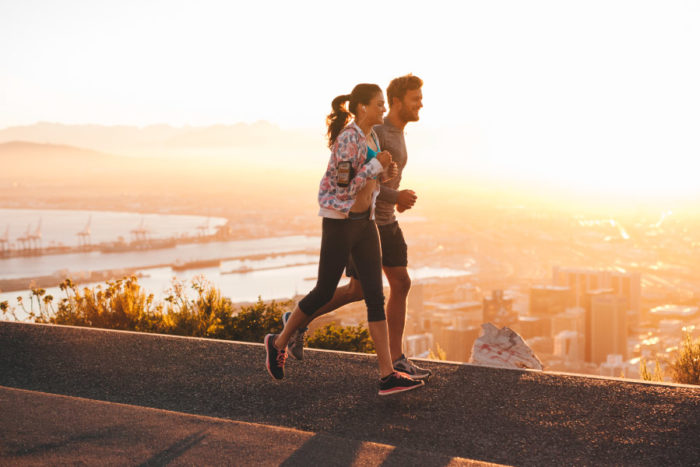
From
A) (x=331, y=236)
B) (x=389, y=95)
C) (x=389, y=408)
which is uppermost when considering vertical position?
(x=389, y=95)

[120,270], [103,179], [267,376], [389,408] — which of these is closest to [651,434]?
[389,408]

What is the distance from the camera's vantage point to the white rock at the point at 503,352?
4.72 m

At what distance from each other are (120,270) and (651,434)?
21.0 metres

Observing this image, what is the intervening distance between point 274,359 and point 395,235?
1.07 meters

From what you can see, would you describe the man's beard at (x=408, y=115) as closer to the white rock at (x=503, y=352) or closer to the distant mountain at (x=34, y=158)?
the white rock at (x=503, y=352)

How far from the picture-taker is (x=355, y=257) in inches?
148

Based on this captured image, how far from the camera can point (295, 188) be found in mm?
58906

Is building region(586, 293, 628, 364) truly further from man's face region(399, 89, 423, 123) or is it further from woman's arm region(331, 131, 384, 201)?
woman's arm region(331, 131, 384, 201)

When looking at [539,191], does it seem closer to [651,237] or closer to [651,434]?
[651,237]

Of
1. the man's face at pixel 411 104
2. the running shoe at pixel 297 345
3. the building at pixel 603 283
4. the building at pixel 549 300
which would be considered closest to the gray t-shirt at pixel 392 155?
the man's face at pixel 411 104

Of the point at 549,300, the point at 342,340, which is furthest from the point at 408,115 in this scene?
the point at 549,300

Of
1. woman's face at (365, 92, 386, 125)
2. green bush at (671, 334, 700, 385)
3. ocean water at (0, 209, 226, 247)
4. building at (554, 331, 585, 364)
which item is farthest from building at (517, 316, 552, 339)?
ocean water at (0, 209, 226, 247)

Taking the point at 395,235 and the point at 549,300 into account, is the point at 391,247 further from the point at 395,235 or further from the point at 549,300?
the point at 549,300

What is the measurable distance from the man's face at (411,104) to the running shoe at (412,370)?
1506mm
